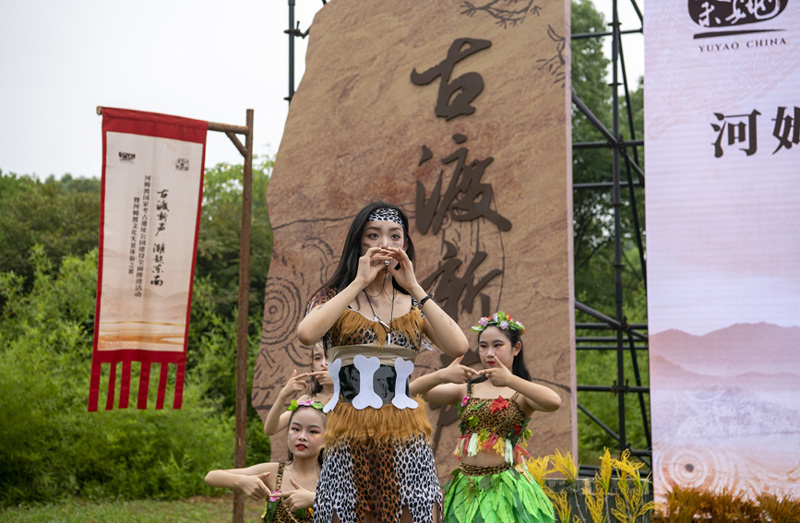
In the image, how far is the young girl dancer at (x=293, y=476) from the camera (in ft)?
10.8

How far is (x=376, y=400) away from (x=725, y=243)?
10.8ft

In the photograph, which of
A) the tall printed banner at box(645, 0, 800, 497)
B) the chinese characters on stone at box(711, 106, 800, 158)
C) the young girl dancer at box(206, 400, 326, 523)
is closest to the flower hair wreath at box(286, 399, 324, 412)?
the young girl dancer at box(206, 400, 326, 523)

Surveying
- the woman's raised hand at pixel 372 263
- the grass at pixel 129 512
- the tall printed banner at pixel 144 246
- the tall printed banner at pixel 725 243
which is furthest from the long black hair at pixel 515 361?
the grass at pixel 129 512

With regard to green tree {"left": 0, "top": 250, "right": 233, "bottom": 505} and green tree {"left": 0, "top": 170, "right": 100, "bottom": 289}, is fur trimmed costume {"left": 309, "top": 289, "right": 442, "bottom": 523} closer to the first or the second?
green tree {"left": 0, "top": 250, "right": 233, "bottom": 505}

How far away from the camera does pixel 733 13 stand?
16.7ft

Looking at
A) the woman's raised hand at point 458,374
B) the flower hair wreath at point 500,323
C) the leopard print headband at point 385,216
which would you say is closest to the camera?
the leopard print headband at point 385,216

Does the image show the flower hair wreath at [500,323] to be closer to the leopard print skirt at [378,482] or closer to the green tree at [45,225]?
the leopard print skirt at [378,482]

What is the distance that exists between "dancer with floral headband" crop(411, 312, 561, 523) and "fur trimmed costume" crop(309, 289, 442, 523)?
139 cm

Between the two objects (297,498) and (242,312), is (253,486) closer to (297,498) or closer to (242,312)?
(297,498)

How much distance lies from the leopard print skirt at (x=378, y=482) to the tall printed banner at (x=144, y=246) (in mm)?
3537

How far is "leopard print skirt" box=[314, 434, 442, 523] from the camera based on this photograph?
2.29m

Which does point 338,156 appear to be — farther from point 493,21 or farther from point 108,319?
point 108,319

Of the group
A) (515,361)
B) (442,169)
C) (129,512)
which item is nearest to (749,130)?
(442,169)

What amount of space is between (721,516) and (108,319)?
380 cm
